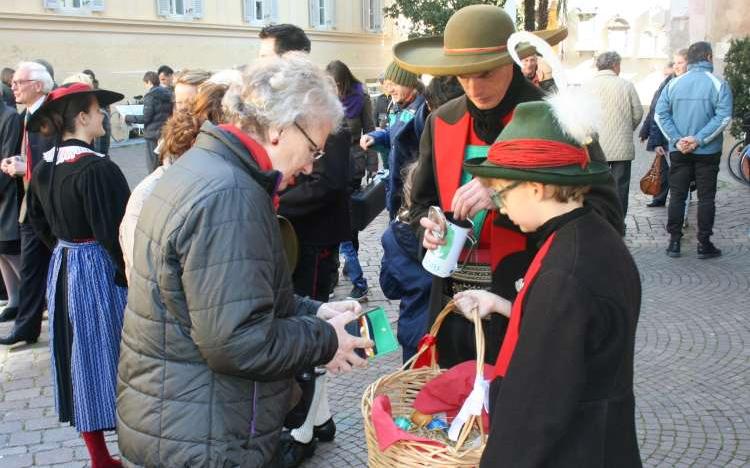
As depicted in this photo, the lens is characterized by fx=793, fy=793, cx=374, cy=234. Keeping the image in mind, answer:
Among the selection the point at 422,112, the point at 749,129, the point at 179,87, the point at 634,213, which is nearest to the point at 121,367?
the point at 179,87

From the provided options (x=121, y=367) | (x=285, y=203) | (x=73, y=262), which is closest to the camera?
(x=121, y=367)

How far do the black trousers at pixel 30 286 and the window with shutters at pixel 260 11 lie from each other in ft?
72.0

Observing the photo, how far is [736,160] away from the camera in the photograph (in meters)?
12.5

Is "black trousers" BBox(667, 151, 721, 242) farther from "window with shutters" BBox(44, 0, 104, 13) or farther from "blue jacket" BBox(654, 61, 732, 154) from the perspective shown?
"window with shutters" BBox(44, 0, 104, 13)

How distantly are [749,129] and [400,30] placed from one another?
24179 mm

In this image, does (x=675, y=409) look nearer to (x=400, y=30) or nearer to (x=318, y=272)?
(x=318, y=272)

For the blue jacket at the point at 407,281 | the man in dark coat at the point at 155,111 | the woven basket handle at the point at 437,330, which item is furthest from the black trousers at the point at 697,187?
the man in dark coat at the point at 155,111

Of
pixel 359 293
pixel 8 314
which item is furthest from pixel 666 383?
pixel 8 314

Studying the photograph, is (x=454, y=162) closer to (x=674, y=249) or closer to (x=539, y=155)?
(x=539, y=155)

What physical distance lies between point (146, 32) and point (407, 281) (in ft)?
69.1

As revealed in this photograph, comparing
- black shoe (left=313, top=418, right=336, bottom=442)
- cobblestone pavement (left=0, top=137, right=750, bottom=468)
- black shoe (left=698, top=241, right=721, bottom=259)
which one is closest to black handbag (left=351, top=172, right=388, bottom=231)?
cobblestone pavement (left=0, top=137, right=750, bottom=468)

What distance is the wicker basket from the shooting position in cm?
221

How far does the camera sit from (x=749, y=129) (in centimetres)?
1045

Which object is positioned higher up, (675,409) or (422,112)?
(422,112)
